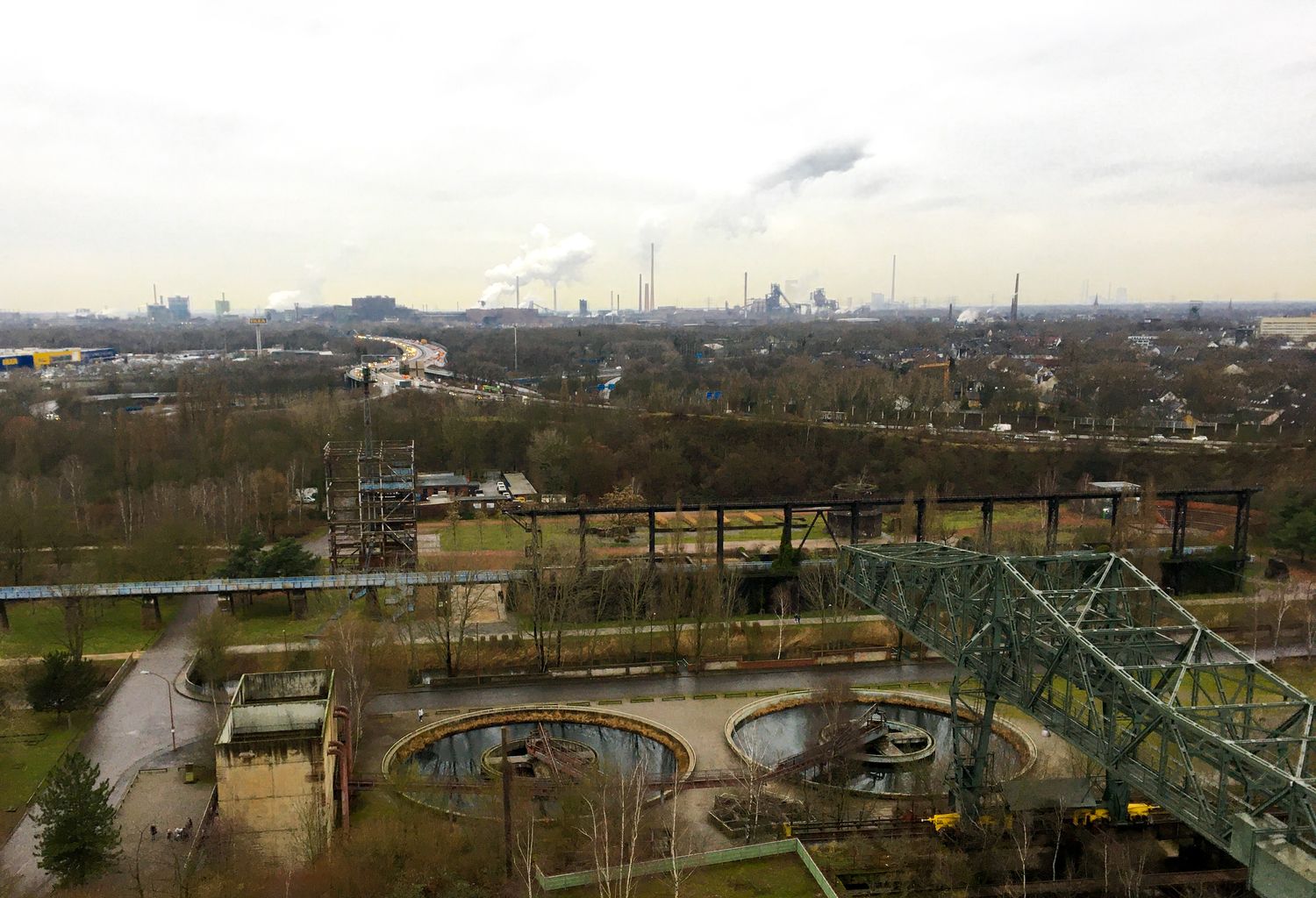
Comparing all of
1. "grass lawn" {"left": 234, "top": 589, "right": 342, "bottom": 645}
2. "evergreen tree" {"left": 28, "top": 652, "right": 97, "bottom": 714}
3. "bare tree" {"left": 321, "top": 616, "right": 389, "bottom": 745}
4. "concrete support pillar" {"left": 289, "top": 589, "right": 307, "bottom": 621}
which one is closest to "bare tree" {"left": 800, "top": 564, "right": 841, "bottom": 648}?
"bare tree" {"left": 321, "top": 616, "right": 389, "bottom": 745}

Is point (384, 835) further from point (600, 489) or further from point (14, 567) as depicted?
point (600, 489)

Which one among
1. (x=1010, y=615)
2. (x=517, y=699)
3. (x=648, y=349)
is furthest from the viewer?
(x=648, y=349)

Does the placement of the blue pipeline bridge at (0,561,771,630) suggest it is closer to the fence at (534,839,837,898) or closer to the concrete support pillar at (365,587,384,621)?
the concrete support pillar at (365,587,384,621)

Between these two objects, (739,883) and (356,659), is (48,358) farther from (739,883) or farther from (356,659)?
(739,883)

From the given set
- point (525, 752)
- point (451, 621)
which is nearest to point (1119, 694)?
point (525, 752)

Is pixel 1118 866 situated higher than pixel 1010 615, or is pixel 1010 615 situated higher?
pixel 1010 615

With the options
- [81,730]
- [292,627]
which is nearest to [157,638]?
[292,627]
